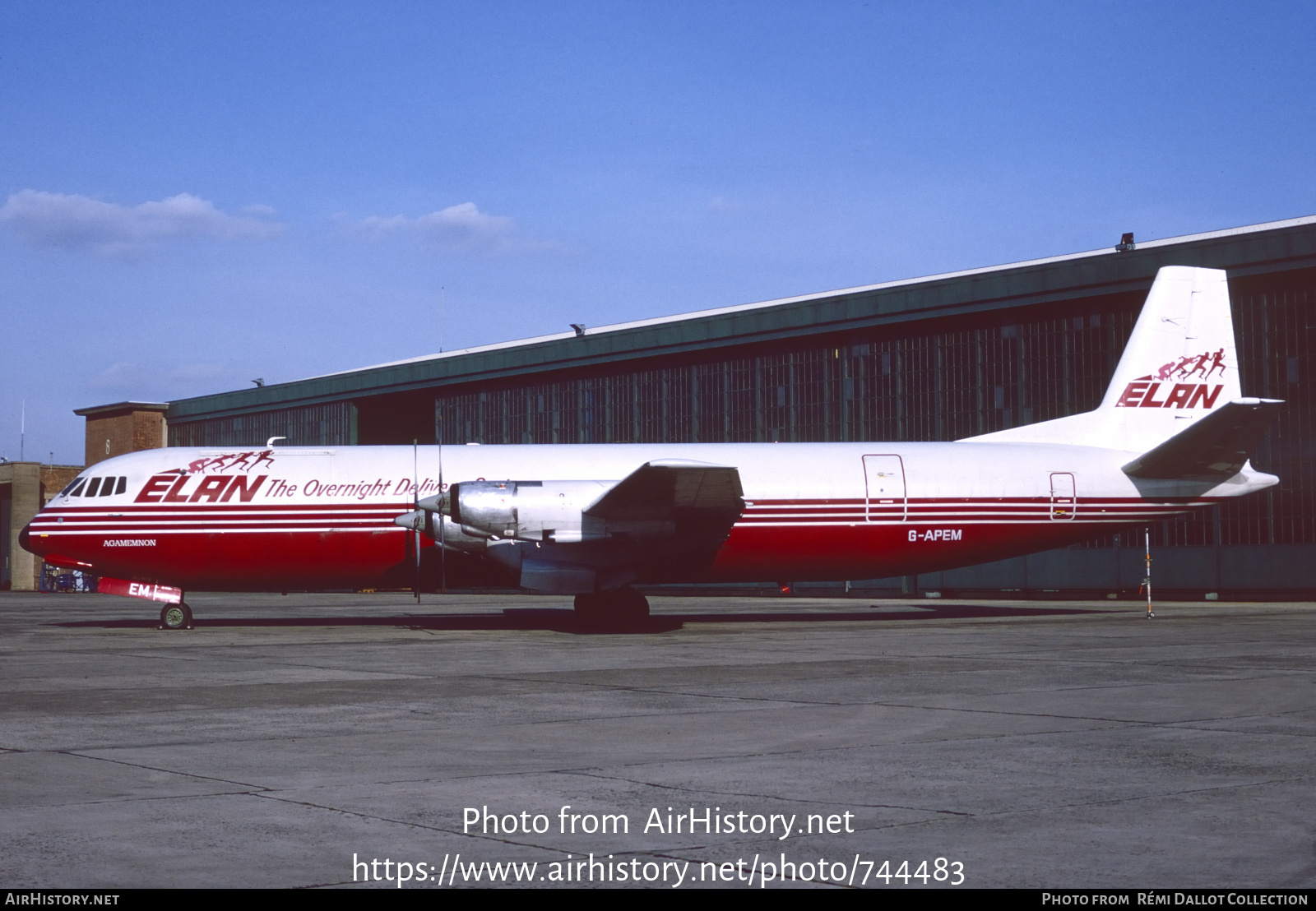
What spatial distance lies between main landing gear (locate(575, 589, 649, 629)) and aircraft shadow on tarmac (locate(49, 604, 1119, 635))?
0.24ft

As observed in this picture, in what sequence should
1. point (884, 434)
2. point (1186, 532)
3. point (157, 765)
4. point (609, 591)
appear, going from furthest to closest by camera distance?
point (884, 434)
point (1186, 532)
point (609, 591)
point (157, 765)

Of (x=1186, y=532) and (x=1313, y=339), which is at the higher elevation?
(x=1313, y=339)

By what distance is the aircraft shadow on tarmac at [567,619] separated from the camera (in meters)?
28.8

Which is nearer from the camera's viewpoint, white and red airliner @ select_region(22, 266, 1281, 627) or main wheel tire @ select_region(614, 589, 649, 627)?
white and red airliner @ select_region(22, 266, 1281, 627)

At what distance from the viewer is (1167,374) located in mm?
31609

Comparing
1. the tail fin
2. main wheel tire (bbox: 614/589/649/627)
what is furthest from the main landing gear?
the tail fin

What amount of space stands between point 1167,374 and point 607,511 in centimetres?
1484

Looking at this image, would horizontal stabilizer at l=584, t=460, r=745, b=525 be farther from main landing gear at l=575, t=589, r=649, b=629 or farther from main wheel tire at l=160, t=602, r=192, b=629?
main wheel tire at l=160, t=602, r=192, b=629

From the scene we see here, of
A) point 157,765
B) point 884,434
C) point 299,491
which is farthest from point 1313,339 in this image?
point 157,765

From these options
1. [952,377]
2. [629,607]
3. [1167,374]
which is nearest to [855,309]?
[952,377]

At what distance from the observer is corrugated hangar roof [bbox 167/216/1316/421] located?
44031mm
